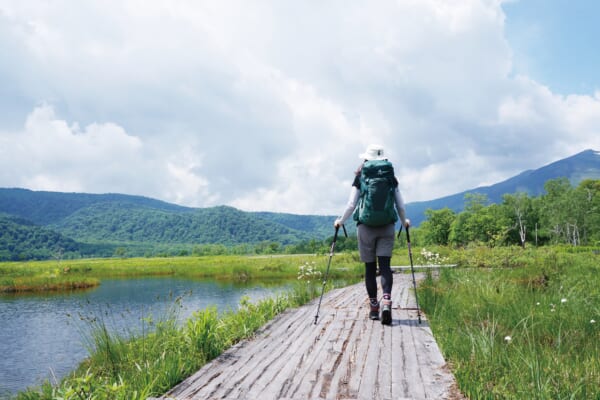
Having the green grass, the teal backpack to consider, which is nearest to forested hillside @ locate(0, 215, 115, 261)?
the green grass

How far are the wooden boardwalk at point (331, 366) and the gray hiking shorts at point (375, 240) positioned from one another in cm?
105

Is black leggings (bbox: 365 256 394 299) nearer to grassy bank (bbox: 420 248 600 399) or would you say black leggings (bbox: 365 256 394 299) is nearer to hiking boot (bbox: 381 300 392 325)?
hiking boot (bbox: 381 300 392 325)

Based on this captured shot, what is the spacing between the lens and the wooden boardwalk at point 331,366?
3539 mm

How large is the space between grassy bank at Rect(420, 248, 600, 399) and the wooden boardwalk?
10.1 inches

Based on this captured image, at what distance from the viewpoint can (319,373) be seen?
158 inches

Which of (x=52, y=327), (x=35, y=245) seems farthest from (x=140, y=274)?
(x=35, y=245)

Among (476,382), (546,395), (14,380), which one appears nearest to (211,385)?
(476,382)

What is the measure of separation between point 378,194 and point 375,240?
0.74 metres

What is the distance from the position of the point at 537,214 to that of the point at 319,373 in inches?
3723

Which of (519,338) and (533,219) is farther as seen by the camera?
(533,219)

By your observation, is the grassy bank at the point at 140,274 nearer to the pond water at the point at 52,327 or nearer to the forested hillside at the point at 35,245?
the pond water at the point at 52,327

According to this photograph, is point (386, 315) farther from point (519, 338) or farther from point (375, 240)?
point (519, 338)

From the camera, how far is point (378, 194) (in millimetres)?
5902

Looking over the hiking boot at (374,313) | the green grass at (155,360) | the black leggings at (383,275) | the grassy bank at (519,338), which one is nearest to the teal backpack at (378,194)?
the black leggings at (383,275)
